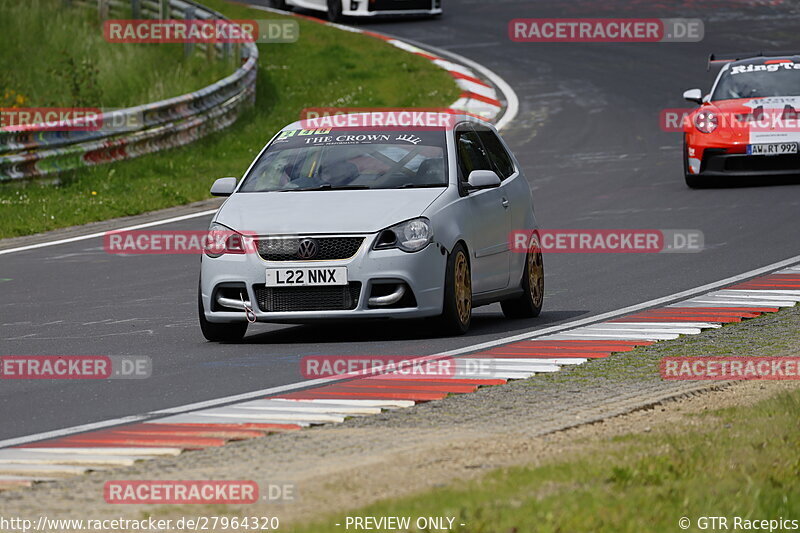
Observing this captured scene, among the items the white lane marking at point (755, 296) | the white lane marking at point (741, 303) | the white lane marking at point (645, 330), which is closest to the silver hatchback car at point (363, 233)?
the white lane marking at point (645, 330)

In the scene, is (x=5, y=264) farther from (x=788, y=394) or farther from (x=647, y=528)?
(x=647, y=528)

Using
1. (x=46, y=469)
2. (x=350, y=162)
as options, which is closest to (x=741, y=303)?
(x=350, y=162)

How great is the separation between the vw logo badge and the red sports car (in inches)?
429

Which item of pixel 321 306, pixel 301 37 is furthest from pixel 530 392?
pixel 301 37

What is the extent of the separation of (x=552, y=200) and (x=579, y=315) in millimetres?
7860

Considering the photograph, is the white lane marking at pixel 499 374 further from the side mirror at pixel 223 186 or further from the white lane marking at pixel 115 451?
the side mirror at pixel 223 186

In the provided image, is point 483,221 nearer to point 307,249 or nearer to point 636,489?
point 307,249

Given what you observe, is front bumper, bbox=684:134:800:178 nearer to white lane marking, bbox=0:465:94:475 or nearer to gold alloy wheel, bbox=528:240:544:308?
gold alloy wheel, bbox=528:240:544:308

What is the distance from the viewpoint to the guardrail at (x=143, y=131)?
2034 centimetres

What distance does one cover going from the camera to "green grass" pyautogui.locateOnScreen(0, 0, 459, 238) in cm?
1977

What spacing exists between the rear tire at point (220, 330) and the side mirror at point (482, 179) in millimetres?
1829

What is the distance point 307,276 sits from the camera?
10836 mm

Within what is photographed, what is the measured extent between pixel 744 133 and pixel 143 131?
805 centimetres

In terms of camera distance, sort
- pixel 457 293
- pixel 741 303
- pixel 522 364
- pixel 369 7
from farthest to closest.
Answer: pixel 369 7 → pixel 741 303 → pixel 457 293 → pixel 522 364
